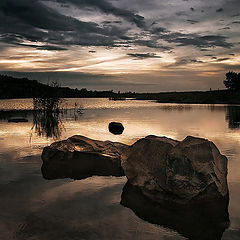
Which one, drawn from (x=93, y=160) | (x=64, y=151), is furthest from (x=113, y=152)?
(x=64, y=151)

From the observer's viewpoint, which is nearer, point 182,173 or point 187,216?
point 187,216

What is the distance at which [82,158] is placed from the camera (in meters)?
11.3

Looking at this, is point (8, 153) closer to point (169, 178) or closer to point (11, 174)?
point (11, 174)

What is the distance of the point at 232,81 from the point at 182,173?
96200 mm

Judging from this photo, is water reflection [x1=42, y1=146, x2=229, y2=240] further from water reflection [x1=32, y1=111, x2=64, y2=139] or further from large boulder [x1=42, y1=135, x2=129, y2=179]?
water reflection [x1=32, y1=111, x2=64, y2=139]

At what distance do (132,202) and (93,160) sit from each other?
4.09 meters

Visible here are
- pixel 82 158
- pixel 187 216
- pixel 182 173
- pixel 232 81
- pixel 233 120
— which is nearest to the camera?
pixel 187 216

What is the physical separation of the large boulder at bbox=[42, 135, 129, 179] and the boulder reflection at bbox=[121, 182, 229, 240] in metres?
2.65

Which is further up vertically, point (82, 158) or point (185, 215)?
point (82, 158)

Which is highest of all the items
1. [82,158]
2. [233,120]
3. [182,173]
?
[182,173]

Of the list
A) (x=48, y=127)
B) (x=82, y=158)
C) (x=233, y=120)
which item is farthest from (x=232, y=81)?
(x=82, y=158)

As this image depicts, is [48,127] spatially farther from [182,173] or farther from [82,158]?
[182,173]

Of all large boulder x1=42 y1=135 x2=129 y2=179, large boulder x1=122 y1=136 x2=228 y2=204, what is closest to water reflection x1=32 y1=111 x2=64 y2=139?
large boulder x1=42 y1=135 x2=129 y2=179

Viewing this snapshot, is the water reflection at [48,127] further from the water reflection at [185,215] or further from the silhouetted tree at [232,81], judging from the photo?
the silhouetted tree at [232,81]
